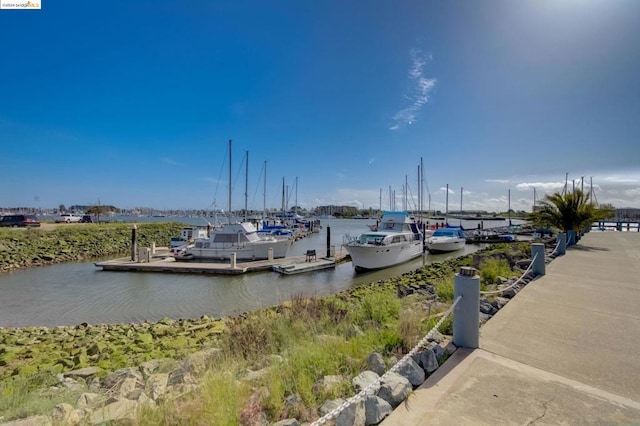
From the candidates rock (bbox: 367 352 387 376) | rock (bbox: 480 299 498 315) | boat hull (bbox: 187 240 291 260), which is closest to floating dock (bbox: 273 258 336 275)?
boat hull (bbox: 187 240 291 260)

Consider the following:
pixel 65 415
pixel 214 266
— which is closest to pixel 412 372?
pixel 65 415

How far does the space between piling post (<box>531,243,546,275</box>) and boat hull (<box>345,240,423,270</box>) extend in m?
11.7

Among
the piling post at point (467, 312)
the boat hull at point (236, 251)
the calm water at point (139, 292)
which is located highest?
the piling post at point (467, 312)

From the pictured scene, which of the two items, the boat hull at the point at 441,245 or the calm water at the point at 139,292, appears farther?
the boat hull at the point at 441,245

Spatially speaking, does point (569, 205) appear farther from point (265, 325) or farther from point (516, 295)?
point (265, 325)

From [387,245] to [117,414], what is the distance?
19.7 m

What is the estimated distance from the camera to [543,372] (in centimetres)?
358

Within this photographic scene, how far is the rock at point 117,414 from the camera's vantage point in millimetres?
2847

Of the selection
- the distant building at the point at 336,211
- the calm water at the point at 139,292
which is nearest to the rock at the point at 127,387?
the calm water at the point at 139,292

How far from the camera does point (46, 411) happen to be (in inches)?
136

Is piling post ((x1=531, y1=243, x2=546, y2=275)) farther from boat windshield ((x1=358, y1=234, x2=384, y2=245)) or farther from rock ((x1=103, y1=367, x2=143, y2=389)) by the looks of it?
boat windshield ((x1=358, y1=234, x2=384, y2=245))

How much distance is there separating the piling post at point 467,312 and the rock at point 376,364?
135 centimetres

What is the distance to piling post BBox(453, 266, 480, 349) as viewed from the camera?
13.4 ft

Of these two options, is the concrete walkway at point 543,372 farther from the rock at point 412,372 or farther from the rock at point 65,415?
the rock at point 65,415
